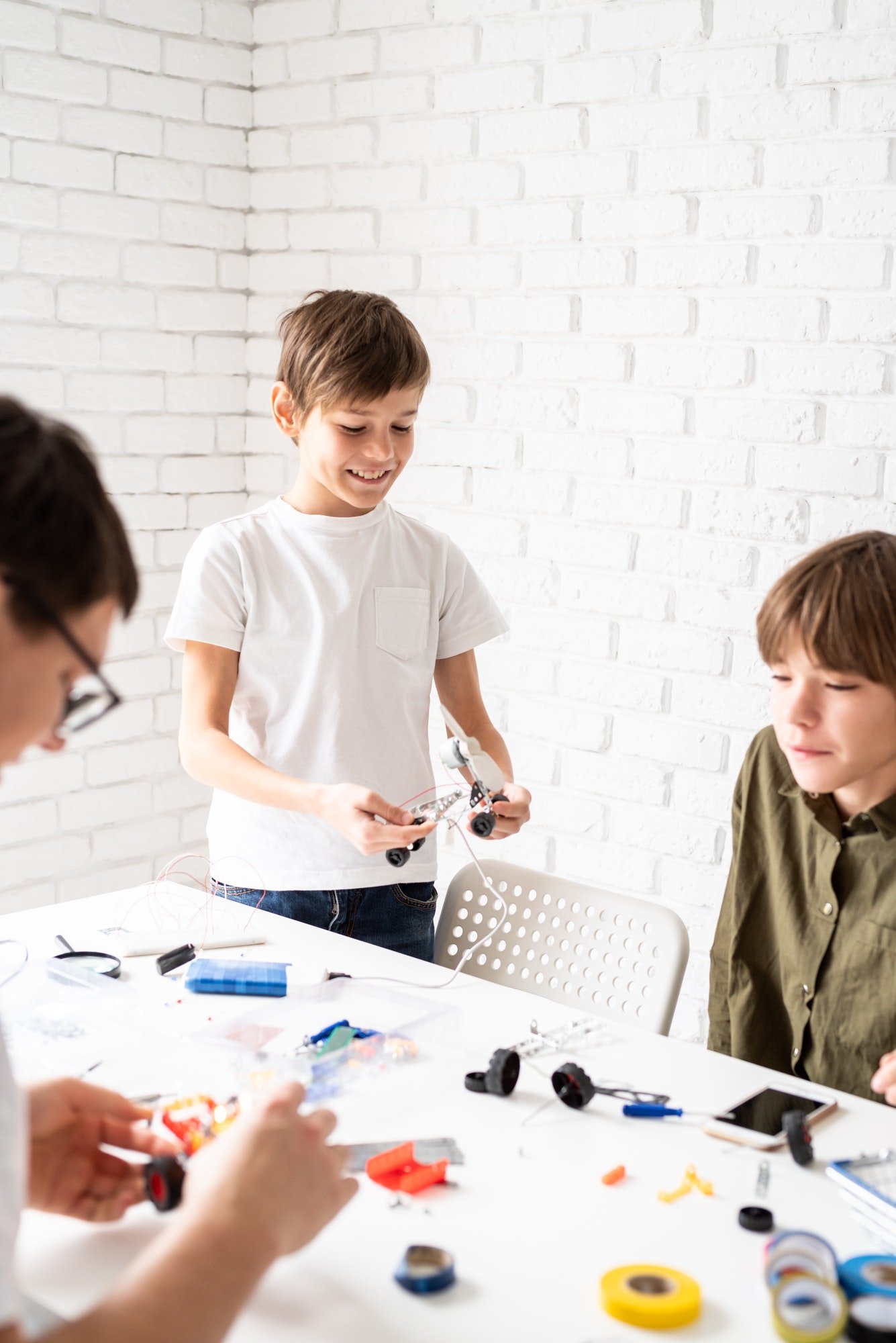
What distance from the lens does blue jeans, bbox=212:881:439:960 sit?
1.96 m

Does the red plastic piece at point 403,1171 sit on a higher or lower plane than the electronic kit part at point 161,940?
higher

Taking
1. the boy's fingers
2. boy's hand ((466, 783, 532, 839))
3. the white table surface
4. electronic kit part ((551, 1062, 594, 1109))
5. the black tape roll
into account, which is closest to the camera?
the white table surface

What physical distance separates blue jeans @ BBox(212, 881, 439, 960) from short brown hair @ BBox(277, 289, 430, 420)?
27.8 inches

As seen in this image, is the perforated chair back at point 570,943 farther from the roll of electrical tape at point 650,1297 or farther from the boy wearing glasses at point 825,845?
the roll of electrical tape at point 650,1297

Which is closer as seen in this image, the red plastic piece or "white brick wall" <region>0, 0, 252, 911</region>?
the red plastic piece

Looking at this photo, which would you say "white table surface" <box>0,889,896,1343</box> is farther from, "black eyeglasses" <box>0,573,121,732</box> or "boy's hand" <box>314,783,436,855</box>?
"black eyeglasses" <box>0,573,121,732</box>

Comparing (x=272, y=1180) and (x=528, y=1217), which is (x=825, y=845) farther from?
(x=272, y=1180)

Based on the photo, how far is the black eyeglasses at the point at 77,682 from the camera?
2.57 ft

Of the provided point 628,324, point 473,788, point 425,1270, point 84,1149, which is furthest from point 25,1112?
point 628,324

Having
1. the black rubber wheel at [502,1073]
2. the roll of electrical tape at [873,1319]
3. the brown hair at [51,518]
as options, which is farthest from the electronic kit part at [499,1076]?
the brown hair at [51,518]

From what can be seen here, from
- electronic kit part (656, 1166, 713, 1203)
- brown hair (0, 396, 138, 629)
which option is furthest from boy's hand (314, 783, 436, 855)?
brown hair (0, 396, 138, 629)

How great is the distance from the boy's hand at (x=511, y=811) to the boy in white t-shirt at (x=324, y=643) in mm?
203

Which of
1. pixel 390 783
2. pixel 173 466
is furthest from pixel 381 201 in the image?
pixel 390 783

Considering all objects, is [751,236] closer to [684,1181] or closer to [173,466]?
[173,466]
